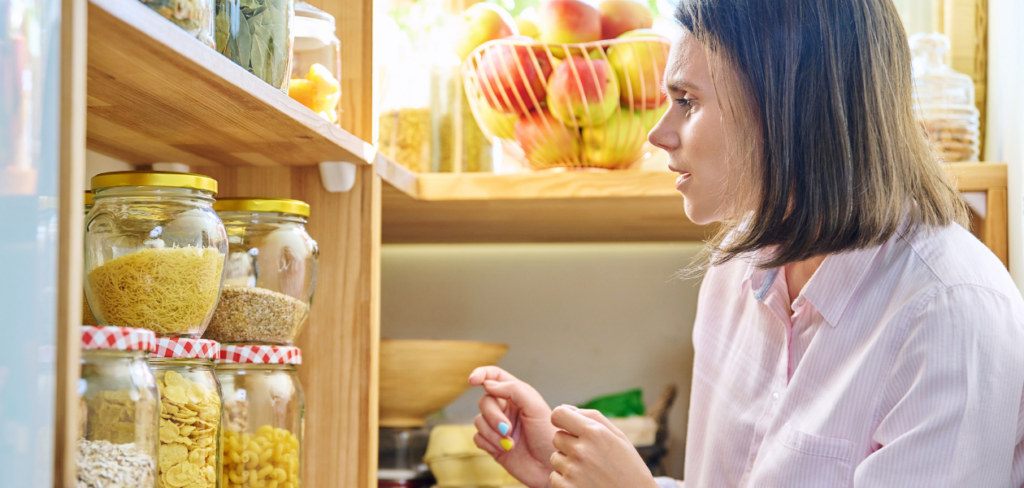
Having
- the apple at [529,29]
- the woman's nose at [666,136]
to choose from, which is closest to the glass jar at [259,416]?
the woman's nose at [666,136]

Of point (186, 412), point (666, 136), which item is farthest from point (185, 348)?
point (666, 136)

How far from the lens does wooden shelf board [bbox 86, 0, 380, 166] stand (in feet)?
1.57

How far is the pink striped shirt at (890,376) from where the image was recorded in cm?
71

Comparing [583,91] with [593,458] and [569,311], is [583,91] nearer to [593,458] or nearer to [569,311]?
[593,458]

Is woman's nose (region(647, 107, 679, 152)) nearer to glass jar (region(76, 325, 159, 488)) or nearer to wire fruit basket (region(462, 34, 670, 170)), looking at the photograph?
wire fruit basket (region(462, 34, 670, 170))

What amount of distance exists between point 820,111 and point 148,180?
1.84ft

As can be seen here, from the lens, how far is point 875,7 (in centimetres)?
80

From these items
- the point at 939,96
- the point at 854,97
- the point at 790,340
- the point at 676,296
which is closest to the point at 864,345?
the point at 790,340

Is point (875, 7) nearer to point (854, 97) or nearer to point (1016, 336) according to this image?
point (854, 97)

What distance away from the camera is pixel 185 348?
61 centimetres

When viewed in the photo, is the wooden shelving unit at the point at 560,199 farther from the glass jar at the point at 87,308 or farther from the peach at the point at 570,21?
the glass jar at the point at 87,308

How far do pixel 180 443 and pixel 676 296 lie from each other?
1.14 metres

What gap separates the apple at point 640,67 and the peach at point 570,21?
1.5 inches

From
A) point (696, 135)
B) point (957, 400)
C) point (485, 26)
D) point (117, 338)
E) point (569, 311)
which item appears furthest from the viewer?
point (569, 311)
